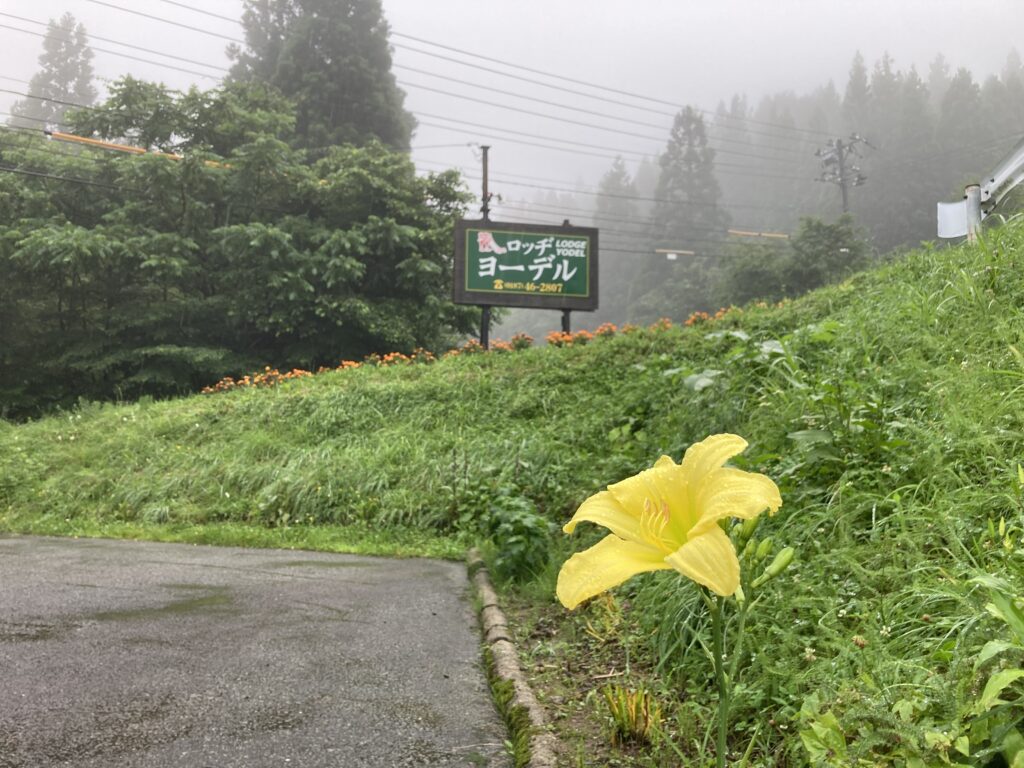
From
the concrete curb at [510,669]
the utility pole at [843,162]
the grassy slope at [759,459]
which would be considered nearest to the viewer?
the grassy slope at [759,459]

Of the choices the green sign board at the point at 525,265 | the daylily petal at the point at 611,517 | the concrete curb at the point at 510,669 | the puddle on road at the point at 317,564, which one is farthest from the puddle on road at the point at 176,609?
the green sign board at the point at 525,265

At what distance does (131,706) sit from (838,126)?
261 feet

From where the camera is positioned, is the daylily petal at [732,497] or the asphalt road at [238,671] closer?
the daylily petal at [732,497]

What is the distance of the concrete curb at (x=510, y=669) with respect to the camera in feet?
5.72

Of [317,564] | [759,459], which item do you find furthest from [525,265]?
[759,459]

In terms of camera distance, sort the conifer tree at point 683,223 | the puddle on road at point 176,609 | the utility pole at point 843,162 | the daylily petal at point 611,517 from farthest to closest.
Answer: the conifer tree at point 683,223 → the utility pole at point 843,162 → the puddle on road at point 176,609 → the daylily petal at point 611,517

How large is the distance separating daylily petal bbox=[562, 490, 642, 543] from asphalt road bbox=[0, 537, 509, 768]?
123 cm

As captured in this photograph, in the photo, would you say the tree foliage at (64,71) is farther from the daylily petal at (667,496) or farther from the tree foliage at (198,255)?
the daylily petal at (667,496)

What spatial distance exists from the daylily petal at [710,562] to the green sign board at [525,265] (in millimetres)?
10683

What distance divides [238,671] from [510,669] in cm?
99

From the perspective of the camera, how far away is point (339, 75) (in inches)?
844

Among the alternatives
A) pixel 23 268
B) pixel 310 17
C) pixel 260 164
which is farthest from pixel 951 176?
pixel 23 268

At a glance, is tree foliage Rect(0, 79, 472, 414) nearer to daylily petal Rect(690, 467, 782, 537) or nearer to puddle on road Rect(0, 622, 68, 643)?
puddle on road Rect(0, 622, 68, 643)

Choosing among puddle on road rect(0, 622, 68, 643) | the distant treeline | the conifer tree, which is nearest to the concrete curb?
puddle on road rect(0, 622, 68, 643)
